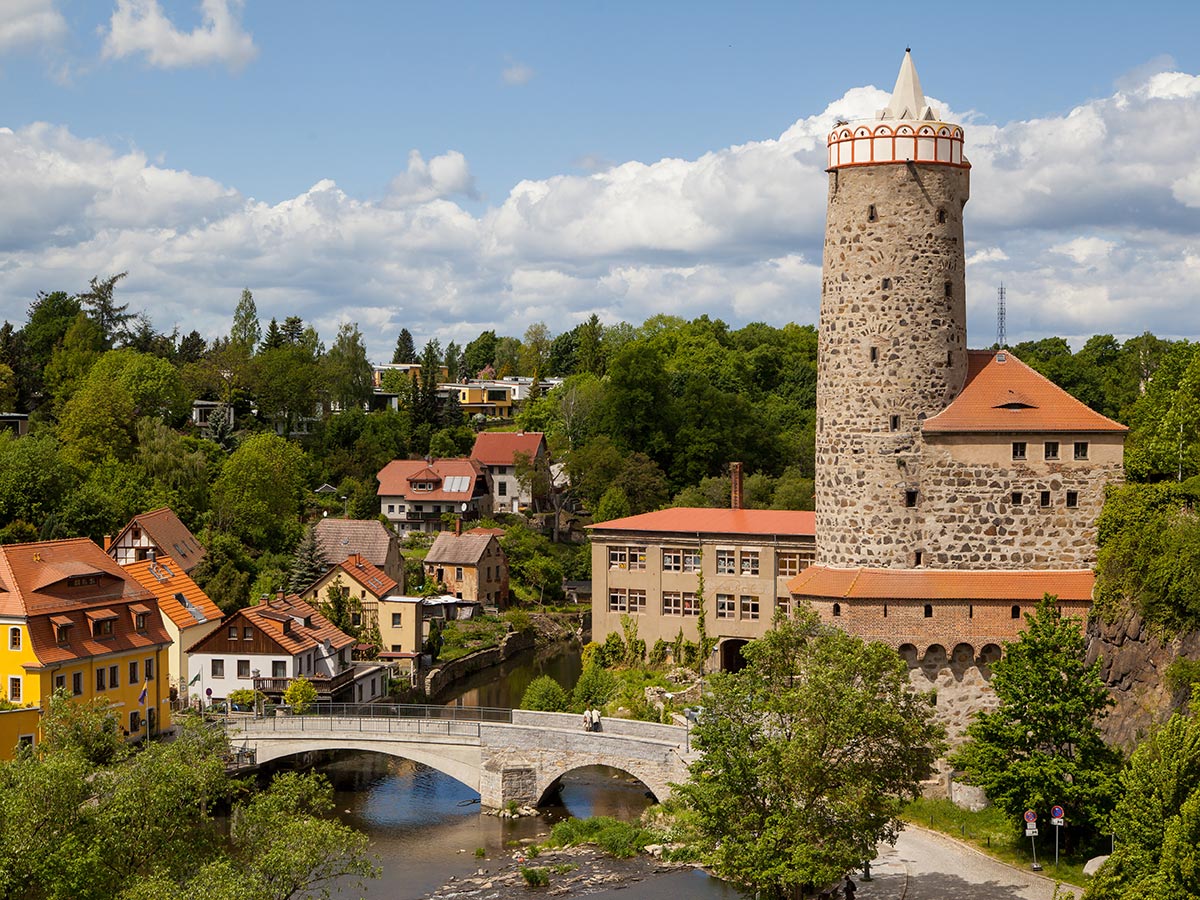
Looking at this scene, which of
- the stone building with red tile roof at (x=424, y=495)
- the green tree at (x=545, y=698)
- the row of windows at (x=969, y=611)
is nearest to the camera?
the row of windows at (x=969, y=611)

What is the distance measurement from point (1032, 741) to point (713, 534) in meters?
23.4

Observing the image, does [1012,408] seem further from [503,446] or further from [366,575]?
[503,446]

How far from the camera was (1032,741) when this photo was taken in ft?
115

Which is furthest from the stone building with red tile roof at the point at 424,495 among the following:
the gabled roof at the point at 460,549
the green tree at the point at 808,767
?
the green tree at the point at 808,767

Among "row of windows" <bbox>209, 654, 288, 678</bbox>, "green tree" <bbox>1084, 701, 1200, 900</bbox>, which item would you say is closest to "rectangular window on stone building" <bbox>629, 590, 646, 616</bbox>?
"row of windows" <bbox>209, 654, 288, 678</bbox>

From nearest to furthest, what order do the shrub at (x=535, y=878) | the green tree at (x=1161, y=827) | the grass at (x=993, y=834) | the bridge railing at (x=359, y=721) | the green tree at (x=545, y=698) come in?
the green tree at (x=1161, y=827) < the grass at (x=993, y=834) < the shrub at (x=535, y=878) < the bridge railing at (x=359, y=721) < the green tree at (x=545, y=698)

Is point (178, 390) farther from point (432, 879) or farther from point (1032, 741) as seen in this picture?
point (1032, 741)

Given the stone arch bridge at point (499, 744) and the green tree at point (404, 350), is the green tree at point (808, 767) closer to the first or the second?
the stone arch bridge at point (499, 744)

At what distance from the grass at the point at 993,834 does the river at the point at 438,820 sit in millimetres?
6086

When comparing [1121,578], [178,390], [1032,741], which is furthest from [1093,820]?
[178,390]

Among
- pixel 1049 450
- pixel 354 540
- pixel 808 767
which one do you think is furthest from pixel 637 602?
pixel 808 767

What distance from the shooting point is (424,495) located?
98.2 metres

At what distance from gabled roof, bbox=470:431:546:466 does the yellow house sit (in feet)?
176

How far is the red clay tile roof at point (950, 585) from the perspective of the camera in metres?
42.1
